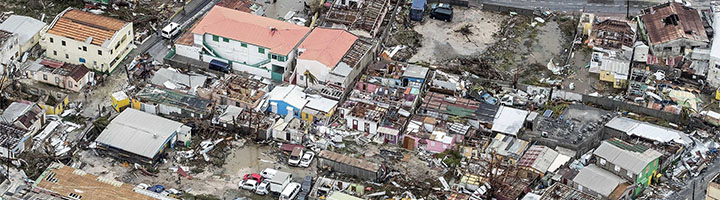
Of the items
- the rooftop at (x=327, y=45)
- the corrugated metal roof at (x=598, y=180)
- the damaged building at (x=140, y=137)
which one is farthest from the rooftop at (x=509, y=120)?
the damaged building at (x=140, y=137)

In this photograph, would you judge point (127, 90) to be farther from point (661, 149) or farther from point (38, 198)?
point (661, 149)

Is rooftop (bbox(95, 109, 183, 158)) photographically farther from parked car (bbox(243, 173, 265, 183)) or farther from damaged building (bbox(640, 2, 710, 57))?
damaged building (bbox(640, 2, 710, 57))

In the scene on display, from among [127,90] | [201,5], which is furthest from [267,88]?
[201,5]

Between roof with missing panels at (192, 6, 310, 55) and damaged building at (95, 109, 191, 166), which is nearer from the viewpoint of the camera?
damaged building at (95, 109, 191, 166)

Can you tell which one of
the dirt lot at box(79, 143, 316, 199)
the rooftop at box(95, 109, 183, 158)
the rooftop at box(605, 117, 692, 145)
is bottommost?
the dirt lot at box(79, 143, 316, 199)

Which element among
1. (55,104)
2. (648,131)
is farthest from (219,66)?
(648,131)

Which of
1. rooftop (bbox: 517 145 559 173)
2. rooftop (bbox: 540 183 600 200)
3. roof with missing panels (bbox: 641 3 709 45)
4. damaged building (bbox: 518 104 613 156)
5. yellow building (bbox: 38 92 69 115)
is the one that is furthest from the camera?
roof with missing panels (bbox: 641 3 709 45)

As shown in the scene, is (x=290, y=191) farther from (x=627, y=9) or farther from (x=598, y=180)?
(x=627, y=9)

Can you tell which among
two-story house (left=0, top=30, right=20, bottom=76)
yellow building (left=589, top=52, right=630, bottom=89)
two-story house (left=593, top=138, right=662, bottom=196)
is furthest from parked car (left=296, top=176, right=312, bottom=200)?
two-story house (left=0, top=30, right=20, bottom=76)
